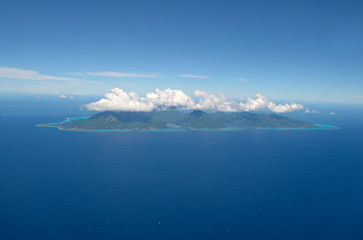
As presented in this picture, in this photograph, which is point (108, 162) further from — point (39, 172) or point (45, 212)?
point (45, 212)

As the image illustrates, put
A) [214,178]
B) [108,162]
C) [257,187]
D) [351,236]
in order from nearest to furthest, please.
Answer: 1. [351,236]
2. [257,187]
3. [214,178]
4. [108,162]

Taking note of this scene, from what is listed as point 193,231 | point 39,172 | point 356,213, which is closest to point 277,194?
point 356,213

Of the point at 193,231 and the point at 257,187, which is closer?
the point at 193,231

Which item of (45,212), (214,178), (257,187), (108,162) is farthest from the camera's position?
(108,162)

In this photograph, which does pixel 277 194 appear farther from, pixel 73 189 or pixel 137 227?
pixel 73 189

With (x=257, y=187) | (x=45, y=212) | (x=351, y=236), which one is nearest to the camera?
(x=351, y=236)

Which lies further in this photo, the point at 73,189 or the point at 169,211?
the point at 73,189

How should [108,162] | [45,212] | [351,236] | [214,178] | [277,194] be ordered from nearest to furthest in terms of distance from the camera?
[351,236] → [45,212] → [277,194] → [214,178] → [108,162]

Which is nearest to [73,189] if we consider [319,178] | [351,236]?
[351,236]
